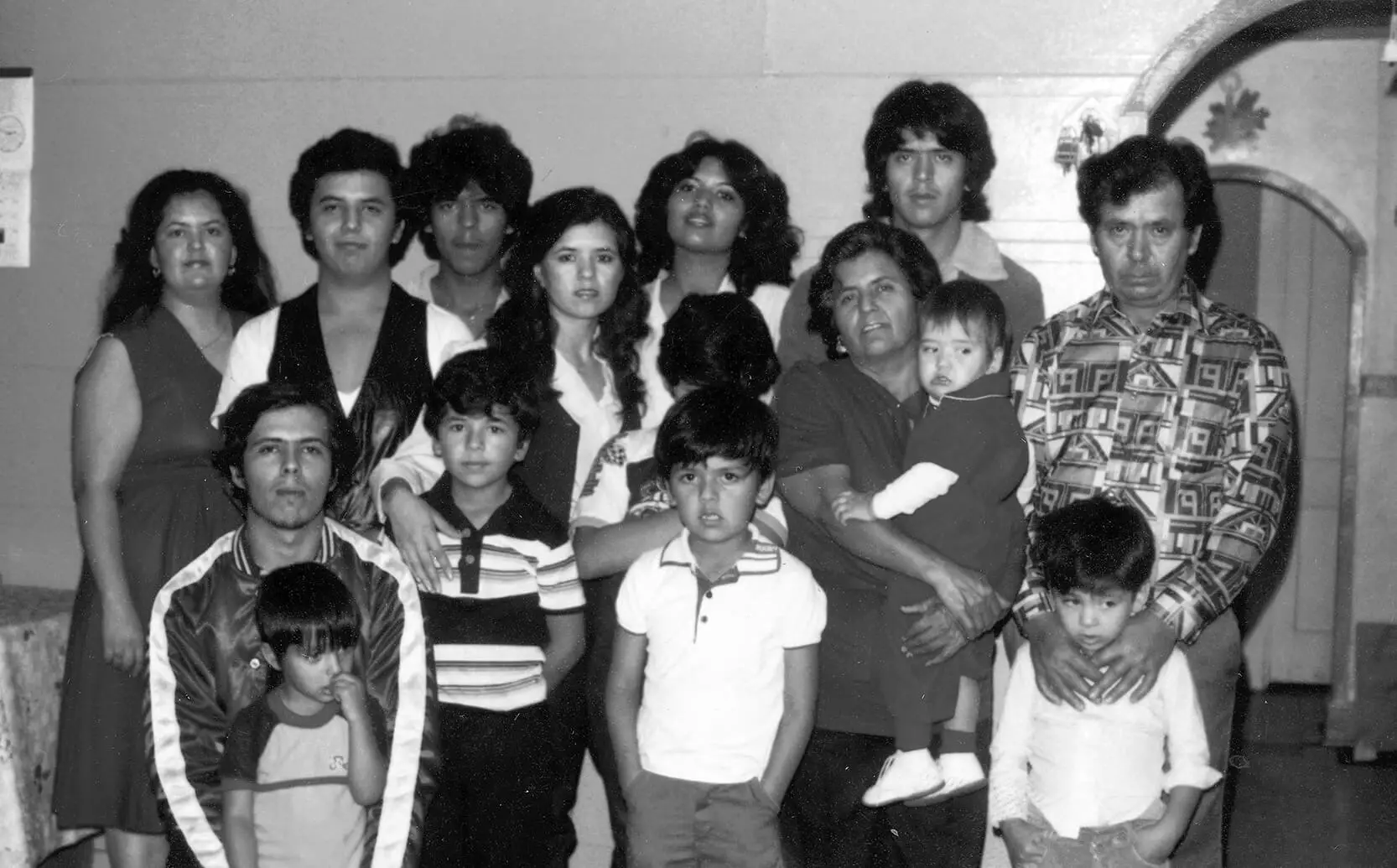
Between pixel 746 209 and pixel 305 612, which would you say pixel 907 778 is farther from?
pixel 746 209

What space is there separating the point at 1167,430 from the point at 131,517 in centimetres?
227

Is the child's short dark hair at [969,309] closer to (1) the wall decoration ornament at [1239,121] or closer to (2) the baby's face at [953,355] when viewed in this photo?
(2) the baby's face at [953,355]

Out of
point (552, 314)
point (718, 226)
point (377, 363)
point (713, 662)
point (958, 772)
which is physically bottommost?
point (958, 772)

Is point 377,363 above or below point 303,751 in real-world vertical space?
above

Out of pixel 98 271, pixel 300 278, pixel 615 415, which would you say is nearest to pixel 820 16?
pixel 615 415

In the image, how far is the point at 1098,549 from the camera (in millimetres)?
2580

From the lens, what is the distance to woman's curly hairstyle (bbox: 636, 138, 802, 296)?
337cm

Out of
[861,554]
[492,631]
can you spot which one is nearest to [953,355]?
[861,554]

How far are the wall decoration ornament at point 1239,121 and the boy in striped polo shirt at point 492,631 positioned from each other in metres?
4.40

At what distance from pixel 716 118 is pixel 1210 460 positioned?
1815mm

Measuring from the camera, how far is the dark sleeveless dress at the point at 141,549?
314 cm

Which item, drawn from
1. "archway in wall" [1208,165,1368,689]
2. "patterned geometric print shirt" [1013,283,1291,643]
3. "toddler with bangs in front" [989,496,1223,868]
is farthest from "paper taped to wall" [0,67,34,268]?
"archway in wall" [1208,165,1368,689]

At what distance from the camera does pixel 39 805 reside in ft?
11.6

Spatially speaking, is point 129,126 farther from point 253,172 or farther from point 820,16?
point 820,16
